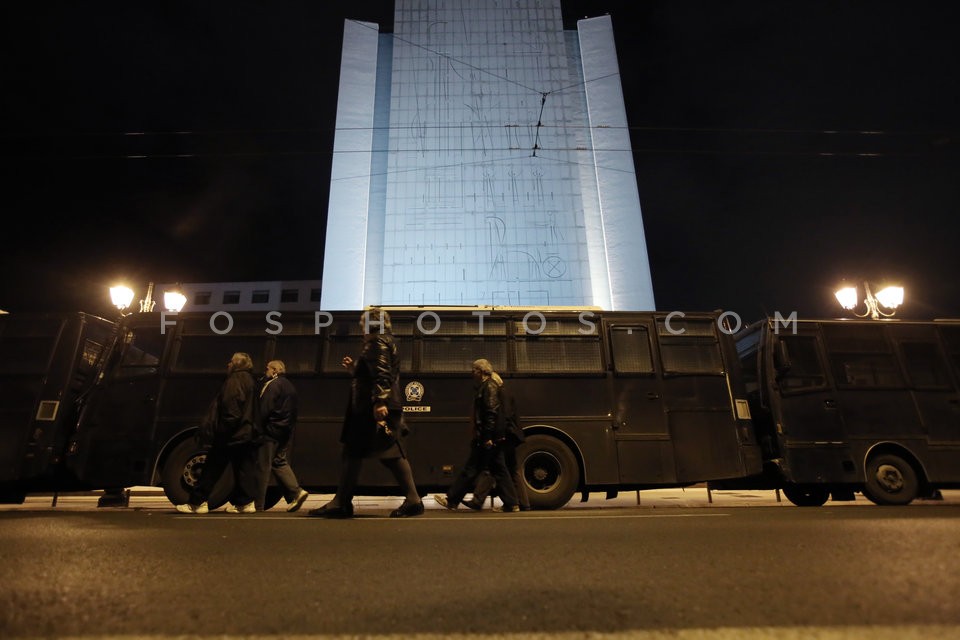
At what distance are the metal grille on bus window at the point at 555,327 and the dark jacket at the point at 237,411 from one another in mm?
3894

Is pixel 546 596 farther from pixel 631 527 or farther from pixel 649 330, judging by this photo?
pixel 649 330

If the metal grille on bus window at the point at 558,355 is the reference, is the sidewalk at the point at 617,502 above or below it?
below

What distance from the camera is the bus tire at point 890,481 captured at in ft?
24.1

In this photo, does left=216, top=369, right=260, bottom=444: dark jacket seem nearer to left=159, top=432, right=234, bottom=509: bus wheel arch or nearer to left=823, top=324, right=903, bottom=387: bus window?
left=159, top=432, right=234, bottom=509: bus wheel arch

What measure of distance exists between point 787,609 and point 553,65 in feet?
94.3

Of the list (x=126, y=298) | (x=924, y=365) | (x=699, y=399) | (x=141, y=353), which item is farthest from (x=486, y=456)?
(x=126, y=298)

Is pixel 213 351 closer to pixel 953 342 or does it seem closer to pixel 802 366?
pixel 802 366

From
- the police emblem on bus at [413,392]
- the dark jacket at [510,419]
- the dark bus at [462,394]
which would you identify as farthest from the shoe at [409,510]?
the police emblem on bus at [413,392]

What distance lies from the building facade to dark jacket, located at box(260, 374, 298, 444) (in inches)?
634

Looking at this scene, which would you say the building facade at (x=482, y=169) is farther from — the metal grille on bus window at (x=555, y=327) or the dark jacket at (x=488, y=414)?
the dark jacket at (x=488, y=414)

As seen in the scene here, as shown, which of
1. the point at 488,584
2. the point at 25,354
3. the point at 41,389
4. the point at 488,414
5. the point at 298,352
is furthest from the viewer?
the point at 298,352

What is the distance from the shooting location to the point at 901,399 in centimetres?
784

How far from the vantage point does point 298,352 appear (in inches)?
299

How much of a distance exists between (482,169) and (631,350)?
1827cm
